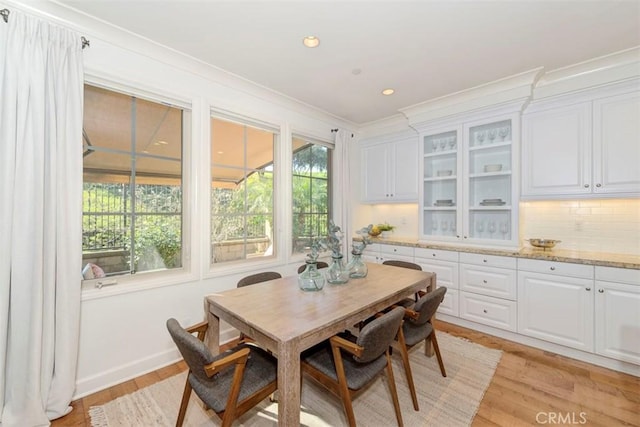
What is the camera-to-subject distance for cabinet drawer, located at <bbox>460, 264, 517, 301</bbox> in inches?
110

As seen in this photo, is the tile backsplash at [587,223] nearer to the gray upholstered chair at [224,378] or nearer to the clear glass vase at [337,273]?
the clear glass vase at [337,273]

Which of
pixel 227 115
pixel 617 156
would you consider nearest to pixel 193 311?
pixel 227 115

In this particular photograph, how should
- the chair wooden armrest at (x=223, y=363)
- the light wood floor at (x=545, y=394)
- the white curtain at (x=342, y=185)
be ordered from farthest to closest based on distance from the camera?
the white curtain at (x=342, y=185) → the light wood floor at (x=545, y=394) → the chair wooden armrest at (x=223, y=363)

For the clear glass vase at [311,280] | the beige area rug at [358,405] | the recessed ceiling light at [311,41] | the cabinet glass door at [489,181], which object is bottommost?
the beige area rug at [358,405]

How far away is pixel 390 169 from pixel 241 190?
2224 millimetres

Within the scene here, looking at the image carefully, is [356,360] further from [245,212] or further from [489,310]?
[489,310]

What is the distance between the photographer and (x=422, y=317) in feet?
6.32

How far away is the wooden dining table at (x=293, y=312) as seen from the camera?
1.31 m

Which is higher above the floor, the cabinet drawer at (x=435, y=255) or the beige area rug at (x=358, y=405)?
the cabinet drawer at (x=435, y=255)

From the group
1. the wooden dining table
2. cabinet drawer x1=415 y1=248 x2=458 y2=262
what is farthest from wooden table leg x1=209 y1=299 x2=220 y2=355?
cabinet drawer x1=415 y1=248 x2=458 y2=262

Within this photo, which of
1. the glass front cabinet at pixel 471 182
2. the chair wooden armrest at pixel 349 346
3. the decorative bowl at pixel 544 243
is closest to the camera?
the chair wooden armrest at pixel 349 346

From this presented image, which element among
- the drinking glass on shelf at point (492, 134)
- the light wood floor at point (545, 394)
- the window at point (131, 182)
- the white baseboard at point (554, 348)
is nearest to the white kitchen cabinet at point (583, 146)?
the drinking glass on shelf at point (492, 134)

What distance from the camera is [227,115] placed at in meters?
2.83

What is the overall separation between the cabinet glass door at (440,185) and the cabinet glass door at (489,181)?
0.71ft
